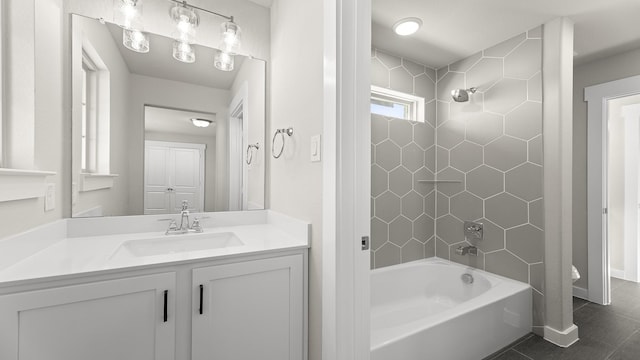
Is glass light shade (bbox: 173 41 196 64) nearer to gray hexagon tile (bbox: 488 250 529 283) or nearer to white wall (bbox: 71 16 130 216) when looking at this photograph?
white wall (bbox: 71 16 130 216)

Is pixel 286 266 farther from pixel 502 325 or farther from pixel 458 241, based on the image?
pixel 458 241

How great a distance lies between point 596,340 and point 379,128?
2.12 m

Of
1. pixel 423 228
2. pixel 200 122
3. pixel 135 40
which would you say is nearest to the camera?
pixel 135 40

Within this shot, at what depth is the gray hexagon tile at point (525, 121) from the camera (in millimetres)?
1951

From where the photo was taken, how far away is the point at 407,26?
6.42 ft

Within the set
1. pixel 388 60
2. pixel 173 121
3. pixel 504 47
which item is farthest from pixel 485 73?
pixel 173 121

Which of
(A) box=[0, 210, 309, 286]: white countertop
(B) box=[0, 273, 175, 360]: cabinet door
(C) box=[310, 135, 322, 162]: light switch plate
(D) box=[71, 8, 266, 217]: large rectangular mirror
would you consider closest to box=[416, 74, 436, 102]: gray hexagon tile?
(D) box=[71, 8, 266, 217]: large rectangular mirror

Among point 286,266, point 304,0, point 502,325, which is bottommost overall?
point 502,325

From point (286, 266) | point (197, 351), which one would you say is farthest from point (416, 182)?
point (197, 351)

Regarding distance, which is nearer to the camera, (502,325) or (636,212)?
(502,325)

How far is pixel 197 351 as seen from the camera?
104cm

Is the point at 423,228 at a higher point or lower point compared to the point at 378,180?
lower

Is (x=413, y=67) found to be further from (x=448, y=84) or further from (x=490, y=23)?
(x=490, y=23)

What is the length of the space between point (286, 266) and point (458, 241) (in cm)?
190
